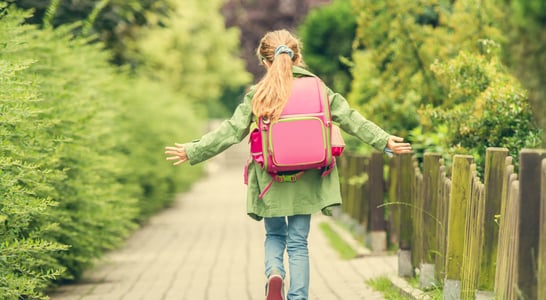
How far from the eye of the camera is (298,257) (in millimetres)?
6531

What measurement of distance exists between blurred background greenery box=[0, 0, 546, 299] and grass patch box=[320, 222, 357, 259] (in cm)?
120

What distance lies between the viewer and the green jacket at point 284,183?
6531 millimetres

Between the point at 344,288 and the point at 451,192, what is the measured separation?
7.12ft

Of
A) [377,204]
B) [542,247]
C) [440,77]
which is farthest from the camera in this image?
[377,204]

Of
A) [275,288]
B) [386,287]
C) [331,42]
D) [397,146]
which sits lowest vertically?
→ [386,287]

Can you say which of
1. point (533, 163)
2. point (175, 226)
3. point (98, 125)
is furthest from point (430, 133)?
point (175, 226)

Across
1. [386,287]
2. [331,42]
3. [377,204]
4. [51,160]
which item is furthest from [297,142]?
[331,42]

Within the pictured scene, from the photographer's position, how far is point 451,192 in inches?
254

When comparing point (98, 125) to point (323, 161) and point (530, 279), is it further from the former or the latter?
point (530, 279)

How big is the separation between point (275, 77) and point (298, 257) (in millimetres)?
1070

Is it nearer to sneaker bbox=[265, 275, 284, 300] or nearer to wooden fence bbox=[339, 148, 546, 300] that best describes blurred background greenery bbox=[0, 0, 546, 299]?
wooden fence bbox=[339, 148, 546, 300]

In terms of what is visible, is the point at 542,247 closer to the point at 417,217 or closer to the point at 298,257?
the point at 298,257

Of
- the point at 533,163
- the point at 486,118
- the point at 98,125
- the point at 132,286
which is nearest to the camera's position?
the point at 533,163

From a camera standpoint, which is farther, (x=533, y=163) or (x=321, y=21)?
(x=321, y=21)
